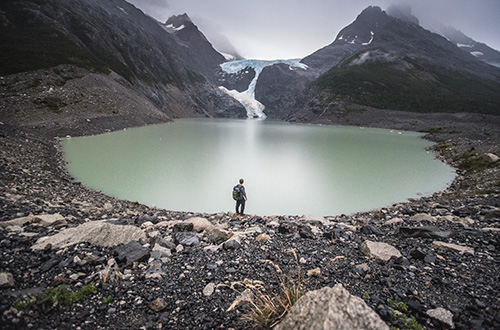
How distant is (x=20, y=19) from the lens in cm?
6994

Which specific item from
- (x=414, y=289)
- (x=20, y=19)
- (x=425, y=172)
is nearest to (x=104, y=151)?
(x=414, y=289)

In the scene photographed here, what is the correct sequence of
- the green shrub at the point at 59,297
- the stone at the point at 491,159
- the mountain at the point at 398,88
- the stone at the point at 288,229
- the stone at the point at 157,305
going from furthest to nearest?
the mountain at the point at 398,88 → the stone at the point at 491,159 → the stone at the point at 288,229 → the stone at the point at 157,305 → the green shrub at the point at 59,297

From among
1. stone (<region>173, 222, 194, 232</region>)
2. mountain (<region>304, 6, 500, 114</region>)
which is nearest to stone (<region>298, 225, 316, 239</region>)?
stone (<region>173, 222, 194, 232</region>)

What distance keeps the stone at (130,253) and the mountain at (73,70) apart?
39.2 metres

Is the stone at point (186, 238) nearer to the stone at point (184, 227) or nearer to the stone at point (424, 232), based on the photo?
the stone at point (184, 227)

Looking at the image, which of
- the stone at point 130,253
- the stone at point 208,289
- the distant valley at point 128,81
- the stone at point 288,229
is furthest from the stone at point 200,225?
the distant valley at point 128,81

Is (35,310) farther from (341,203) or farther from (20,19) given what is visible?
(20,19)

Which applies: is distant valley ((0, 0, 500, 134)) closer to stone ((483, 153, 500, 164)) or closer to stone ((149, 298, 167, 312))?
stone ((149, 298, 167, 312))

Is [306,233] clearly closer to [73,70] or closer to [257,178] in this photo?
[257,178]

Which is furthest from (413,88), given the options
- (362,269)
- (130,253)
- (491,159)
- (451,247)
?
(130,253)

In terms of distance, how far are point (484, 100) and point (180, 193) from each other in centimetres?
15975

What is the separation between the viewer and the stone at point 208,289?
4.21 m

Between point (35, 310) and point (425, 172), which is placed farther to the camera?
point (425, 172)

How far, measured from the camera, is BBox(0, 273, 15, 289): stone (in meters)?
3.53
